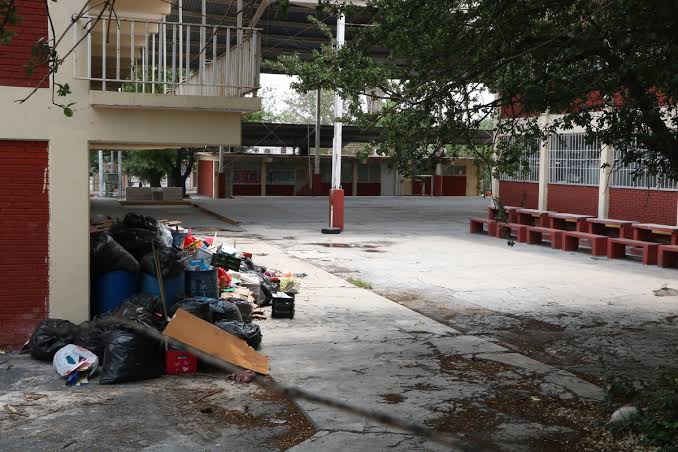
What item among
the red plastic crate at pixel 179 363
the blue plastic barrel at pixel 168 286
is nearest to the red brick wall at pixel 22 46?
the blue plastic barrel at pixel 168 286

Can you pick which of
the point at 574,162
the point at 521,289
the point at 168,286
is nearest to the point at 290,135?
the point at 574,162

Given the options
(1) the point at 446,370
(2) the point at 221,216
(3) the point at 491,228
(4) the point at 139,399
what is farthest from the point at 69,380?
(2) the point at 221,216

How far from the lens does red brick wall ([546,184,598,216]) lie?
21.8m

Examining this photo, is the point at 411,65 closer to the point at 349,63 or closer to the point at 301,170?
the point at 349,63

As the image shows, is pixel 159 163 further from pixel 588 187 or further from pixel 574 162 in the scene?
pixel 588 187

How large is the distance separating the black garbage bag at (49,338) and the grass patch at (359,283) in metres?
6.70

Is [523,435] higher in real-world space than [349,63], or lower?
lower

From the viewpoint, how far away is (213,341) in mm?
7875

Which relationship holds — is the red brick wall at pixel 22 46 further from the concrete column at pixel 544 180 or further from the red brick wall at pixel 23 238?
the concrete column at pixel 544 180

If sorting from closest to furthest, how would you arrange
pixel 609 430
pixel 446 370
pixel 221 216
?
pixel 609 430
pixel 446 370
pixel 221 216

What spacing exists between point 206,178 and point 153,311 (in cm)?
4370

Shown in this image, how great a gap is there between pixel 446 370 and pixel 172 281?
12.2 feet

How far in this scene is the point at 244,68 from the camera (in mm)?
9852

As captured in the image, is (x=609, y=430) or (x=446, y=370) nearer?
(x=609, y=430)
